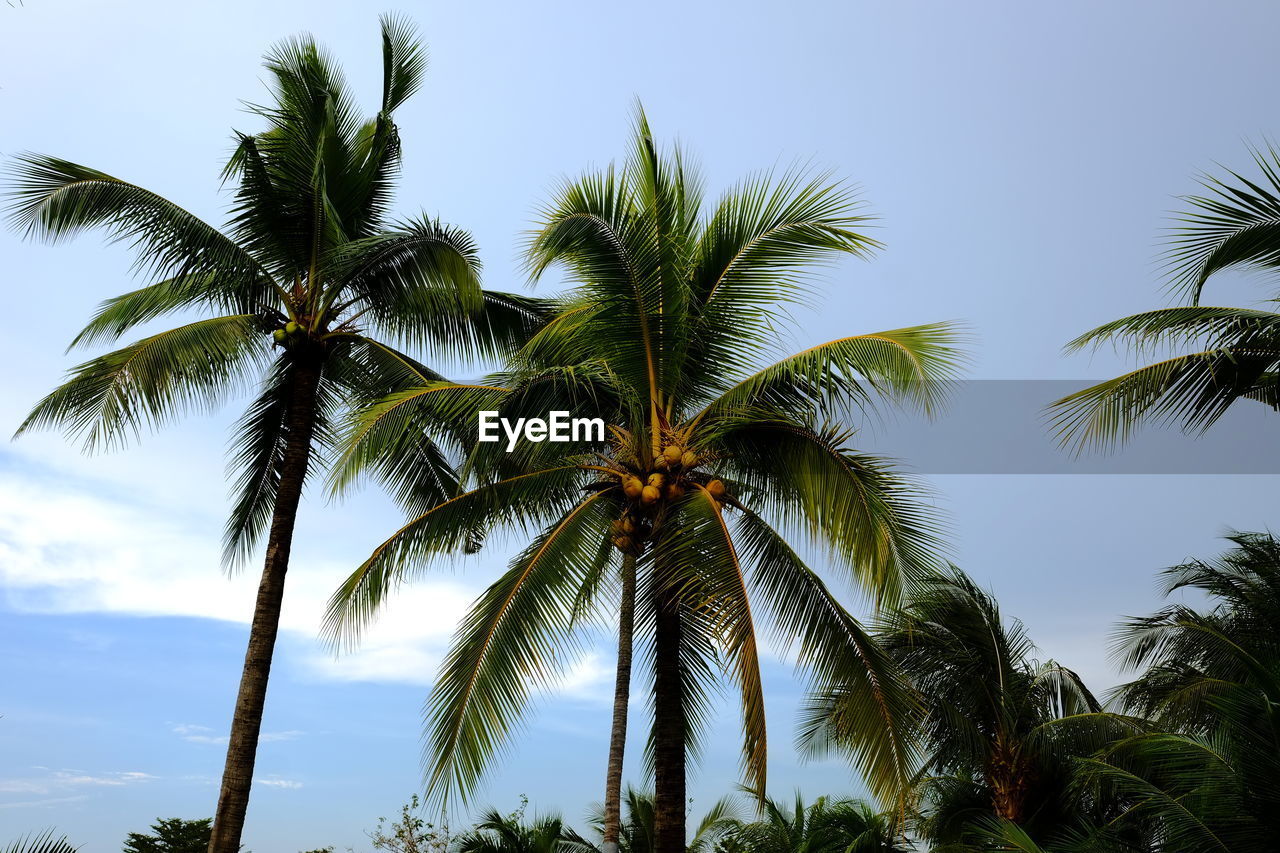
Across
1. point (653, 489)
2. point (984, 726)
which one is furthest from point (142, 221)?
point (984, 726)

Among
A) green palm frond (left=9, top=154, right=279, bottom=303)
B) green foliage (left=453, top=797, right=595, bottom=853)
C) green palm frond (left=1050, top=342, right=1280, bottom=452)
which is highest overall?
green palm frond (left=9, top=154, right=279, bottom=303)

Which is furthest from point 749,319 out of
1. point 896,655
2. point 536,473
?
point 896,655

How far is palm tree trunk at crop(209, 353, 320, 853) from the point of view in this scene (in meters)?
11.3

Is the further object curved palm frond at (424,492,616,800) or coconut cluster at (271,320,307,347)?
coconut cluster at (271,320,307,347)

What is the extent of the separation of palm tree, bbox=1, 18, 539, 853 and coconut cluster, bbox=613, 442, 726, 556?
3.74m

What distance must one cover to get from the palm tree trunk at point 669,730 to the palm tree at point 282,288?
15.1 ft

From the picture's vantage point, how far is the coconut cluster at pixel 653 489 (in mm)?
10258

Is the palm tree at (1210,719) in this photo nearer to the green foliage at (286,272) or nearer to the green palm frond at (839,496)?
the green palm frond at (839,496)

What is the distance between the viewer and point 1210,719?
49.3 feet

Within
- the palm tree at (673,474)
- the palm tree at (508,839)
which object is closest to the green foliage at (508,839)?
the palm tree at (508,839)

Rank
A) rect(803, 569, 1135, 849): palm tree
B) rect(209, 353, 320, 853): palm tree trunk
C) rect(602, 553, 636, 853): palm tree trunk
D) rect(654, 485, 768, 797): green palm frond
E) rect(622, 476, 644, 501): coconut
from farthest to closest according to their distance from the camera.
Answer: rect(803, 569, 1135, 849): palm tree < rect(602, 553, 636, 853): palm tree trunk < rect(209, 353, 320, 853): palm tree trunk < rect(622, 476, 644, 501): coconut < rect(654, 485, 768, 797): green palm frond

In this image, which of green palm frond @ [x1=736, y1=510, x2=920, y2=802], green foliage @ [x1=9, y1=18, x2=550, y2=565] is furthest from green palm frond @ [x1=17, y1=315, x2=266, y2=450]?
green palm frond @ [x1=736, y1=510, x2=920, y2=802]

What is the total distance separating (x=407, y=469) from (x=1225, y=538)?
14.0 metres

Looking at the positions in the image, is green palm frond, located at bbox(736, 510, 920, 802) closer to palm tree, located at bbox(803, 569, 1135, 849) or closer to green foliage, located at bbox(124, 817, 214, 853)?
palm tree, located at bbox(803, 569, 1135, 849)
